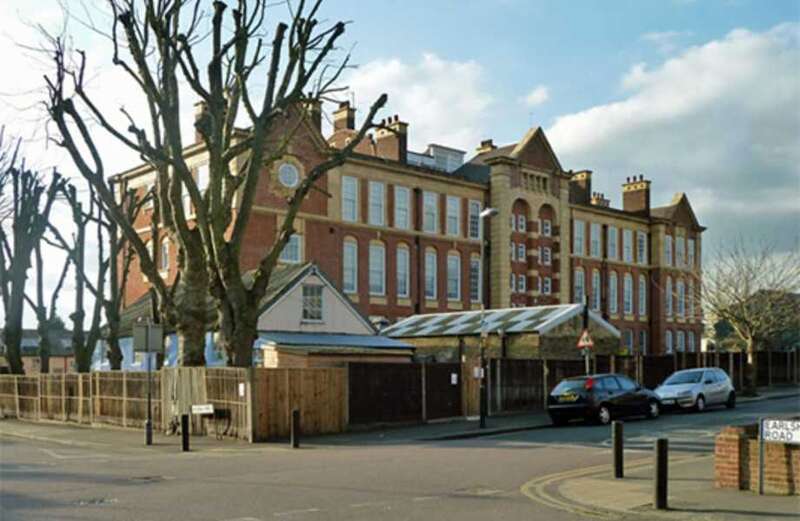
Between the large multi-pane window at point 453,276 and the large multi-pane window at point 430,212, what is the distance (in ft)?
8.24

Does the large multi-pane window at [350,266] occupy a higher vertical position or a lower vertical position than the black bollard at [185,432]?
higher

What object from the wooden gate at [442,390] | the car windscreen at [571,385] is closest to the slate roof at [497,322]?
the wooden gate at [442,390]

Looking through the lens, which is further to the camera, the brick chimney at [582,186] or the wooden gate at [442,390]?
the brick chimney at [582,186]

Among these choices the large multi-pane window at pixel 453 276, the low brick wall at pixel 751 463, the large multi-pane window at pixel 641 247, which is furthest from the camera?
the large multi-pane window at pixel 641 247

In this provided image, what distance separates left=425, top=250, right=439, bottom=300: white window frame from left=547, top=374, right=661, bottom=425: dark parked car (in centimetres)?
3477

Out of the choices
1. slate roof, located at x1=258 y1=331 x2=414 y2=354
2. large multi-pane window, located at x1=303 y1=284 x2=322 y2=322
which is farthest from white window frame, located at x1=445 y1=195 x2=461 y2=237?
large multi-pane window, located at x1=303 y1=284 x2=322 y2=322

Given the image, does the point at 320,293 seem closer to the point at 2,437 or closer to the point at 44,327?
the point at 44,327

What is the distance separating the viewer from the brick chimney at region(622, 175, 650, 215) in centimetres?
8238

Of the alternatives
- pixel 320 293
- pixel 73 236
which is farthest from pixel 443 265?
pixel 73 236

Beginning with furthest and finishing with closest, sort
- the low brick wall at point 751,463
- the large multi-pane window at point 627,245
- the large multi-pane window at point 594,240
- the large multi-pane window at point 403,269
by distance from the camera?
the large multi-pane window at point 627,245, the large multi-pane window at point 594,240, the large multi-pane window at point 403,269, the low brick wall at point 751,463

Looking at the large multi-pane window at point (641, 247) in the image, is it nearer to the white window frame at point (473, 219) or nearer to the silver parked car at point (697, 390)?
the white window frame at point (473, 219)

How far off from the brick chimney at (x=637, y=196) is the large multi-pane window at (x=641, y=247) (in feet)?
7.13

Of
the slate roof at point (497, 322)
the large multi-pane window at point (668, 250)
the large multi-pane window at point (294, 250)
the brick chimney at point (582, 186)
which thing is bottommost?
the slate roof at point (497, 322)

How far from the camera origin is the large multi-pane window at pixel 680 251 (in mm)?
83812
